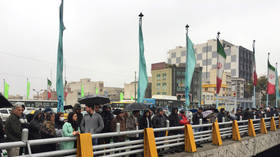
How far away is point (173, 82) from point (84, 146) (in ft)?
249

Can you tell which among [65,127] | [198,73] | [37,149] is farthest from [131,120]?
[198,73]

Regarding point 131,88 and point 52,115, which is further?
point 131,88

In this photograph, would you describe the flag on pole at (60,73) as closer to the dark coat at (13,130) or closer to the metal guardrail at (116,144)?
the metal guardrail at (116,144)

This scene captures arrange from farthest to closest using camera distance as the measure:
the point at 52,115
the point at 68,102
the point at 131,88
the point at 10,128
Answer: the point at 131,88, the point at 68,102, the point at 52,115, the point at 10,128

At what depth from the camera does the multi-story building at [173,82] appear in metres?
79.8

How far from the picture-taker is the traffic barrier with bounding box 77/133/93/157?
4.77m

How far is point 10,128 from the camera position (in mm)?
4781

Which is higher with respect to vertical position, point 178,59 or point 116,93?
point 178,59

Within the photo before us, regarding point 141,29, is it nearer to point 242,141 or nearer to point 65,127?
point 242,141

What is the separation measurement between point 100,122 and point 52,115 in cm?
137

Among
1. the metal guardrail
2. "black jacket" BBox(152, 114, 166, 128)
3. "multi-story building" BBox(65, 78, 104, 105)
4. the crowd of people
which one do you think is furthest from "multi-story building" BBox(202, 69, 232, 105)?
the crowd of people

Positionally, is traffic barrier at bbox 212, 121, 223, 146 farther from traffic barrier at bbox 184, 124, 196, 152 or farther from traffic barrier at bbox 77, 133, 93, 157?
traffic barrier at bbox 77, 133, 93, 157

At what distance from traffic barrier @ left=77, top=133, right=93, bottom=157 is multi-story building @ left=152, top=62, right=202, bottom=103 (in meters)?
73.4

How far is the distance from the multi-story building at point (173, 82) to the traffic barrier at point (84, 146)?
73.4 meters
